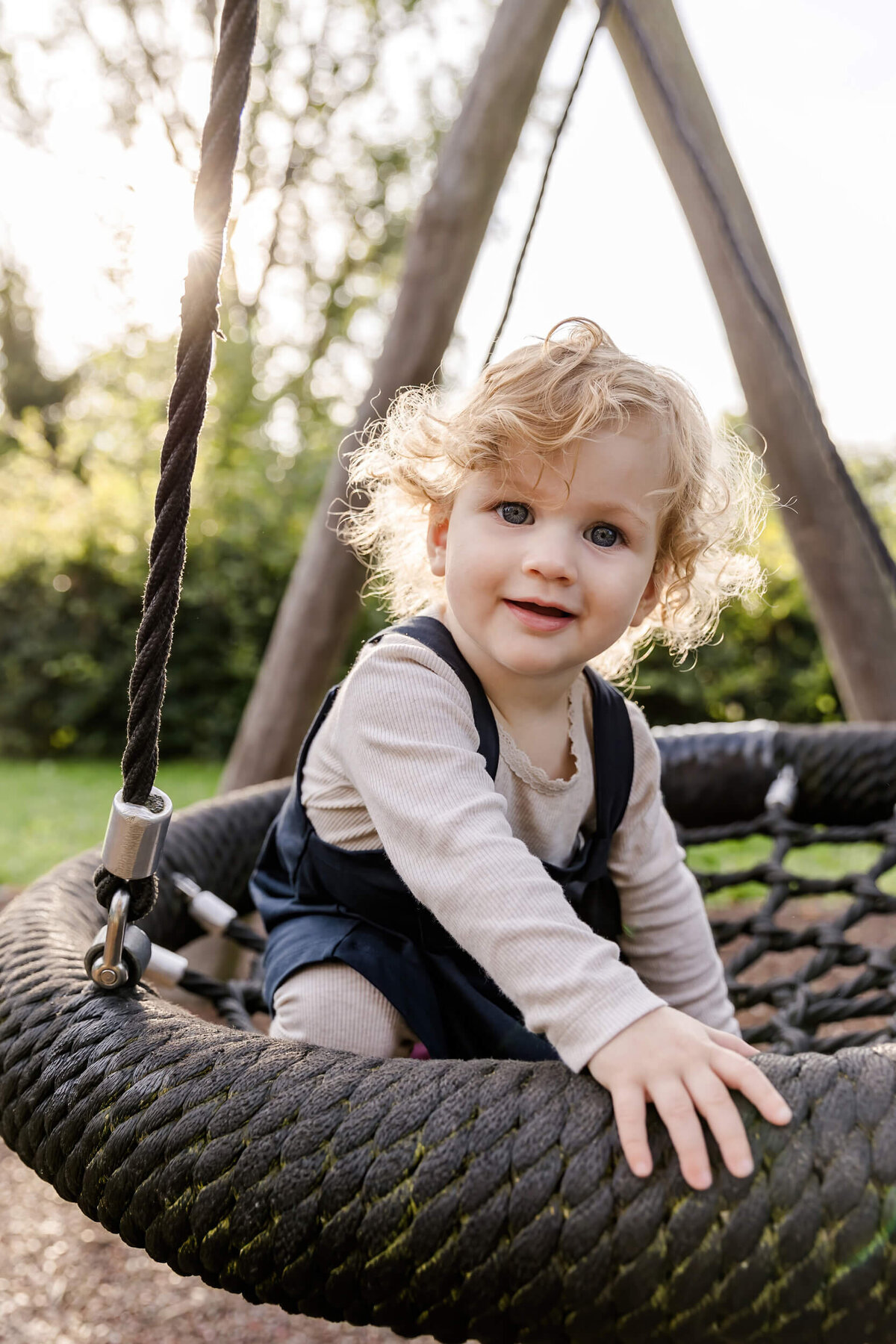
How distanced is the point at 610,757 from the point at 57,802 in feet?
15.9

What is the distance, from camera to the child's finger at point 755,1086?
598 mm

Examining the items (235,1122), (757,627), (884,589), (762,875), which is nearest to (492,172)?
(884,589)

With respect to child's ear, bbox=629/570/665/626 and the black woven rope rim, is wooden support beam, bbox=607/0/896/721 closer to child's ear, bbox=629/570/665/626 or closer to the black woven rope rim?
child's ear, bbox=629/570/665/626


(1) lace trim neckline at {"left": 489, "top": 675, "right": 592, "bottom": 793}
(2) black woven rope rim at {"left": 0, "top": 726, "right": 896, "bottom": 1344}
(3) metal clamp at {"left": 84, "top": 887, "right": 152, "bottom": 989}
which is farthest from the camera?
(1) lace trim neckline at {"left": 489, "top": 675, "right": 592, "bottom": 793}

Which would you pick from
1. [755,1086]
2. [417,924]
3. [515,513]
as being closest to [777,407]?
[515,513]

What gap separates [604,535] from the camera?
0.95m

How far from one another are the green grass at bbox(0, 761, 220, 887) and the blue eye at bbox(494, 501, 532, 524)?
3.19 metres

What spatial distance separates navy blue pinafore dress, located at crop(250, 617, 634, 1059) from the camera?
97cm

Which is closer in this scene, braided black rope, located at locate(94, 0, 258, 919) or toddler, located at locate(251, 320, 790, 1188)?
braided black rope, located at locate(94, 0, 258, 919)

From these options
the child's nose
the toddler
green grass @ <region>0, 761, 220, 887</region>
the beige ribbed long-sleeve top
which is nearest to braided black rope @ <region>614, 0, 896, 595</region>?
the toddler

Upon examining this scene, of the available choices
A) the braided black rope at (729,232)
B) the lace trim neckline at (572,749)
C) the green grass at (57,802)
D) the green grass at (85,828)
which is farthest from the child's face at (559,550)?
the green grass at (57,802)

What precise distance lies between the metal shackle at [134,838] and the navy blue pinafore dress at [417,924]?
0.29 meters

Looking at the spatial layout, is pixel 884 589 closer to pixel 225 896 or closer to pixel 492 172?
pixel 492 172

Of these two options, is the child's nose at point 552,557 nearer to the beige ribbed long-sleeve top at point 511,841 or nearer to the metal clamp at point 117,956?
the beige ribbed long-sleeve top at point 511,841
